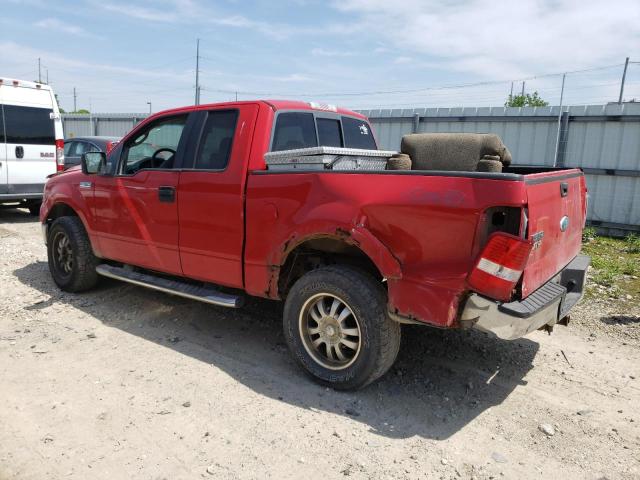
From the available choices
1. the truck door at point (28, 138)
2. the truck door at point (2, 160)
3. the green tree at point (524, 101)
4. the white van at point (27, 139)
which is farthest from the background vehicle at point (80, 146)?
the green tree at point (524, 101)

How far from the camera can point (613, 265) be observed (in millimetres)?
7105

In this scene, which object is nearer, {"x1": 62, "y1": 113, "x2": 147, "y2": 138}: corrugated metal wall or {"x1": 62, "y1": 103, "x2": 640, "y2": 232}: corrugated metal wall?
{"x1": 62, "y1": 103, "x2": 640, "y2": 232}: corrugated metal wall

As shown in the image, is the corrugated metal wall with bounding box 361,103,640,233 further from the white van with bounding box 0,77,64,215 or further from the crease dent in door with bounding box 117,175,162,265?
the crease dent in door with bounding box 117,175,162,265

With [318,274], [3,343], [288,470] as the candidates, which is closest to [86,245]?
[3,343]

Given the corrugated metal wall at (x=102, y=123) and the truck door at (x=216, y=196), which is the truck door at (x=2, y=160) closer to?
Answer: the truck door at (x=216, y=196)

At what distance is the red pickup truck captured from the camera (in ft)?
9.93

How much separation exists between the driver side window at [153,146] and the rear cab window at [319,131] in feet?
3.28

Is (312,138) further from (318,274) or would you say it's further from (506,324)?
(506,324)

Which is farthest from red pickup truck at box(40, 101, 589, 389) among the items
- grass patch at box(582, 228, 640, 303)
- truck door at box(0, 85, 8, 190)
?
truck door at box(0, 85, 8, 190)

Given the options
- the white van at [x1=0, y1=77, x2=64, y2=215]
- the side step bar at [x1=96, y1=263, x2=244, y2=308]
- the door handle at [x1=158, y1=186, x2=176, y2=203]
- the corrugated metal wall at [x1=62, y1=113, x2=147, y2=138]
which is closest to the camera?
the side step bar at [x1=96, y1=263, x2=244, y2=308]

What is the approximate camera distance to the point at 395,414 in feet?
11.3

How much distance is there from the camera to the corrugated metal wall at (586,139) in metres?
9.66

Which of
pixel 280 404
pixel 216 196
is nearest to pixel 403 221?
pixel 280 404

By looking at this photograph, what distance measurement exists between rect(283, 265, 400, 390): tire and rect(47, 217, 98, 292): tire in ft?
9.28
